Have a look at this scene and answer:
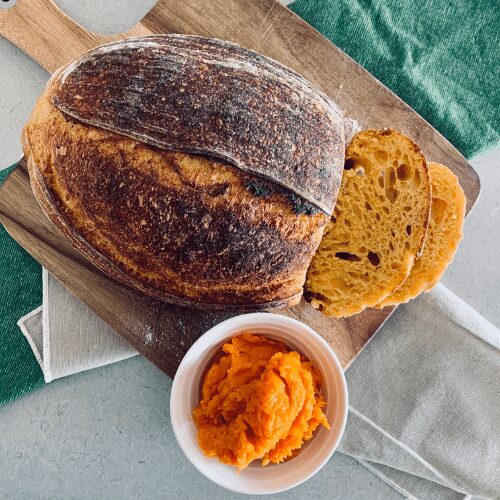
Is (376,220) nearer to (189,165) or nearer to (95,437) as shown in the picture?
(189,165)

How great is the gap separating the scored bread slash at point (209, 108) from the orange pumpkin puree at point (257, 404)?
1.14ft

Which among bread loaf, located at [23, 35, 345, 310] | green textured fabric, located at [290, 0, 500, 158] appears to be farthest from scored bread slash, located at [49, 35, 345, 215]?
green textured fabric, located at [290, 0, 500, 158]

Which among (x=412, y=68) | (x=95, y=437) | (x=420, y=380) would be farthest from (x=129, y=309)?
(x=412, y=68)

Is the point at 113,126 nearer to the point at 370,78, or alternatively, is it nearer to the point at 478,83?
the point at 370,78

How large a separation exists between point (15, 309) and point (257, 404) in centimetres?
75

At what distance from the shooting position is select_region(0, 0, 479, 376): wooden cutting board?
148 cm

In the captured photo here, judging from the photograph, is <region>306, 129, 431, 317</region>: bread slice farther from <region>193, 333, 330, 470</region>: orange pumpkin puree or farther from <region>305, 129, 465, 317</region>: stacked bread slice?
<region>193, 333, 330, 470</region>: orange pumpkin puree

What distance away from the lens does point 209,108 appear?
1136 millimetres

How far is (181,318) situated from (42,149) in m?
0.52

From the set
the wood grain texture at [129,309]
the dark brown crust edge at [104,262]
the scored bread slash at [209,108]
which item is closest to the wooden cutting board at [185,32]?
the wood grain texture at [129,309]

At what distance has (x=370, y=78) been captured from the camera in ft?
4.94

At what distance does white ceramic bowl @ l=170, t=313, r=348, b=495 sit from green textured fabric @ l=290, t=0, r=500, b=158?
2.29ft

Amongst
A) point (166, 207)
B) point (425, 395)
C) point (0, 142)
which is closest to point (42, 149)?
point (166, 207)

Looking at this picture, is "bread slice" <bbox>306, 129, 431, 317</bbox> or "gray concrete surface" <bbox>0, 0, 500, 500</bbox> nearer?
"bread slice" <bbox>306, 129, 431, 317</bbox>
